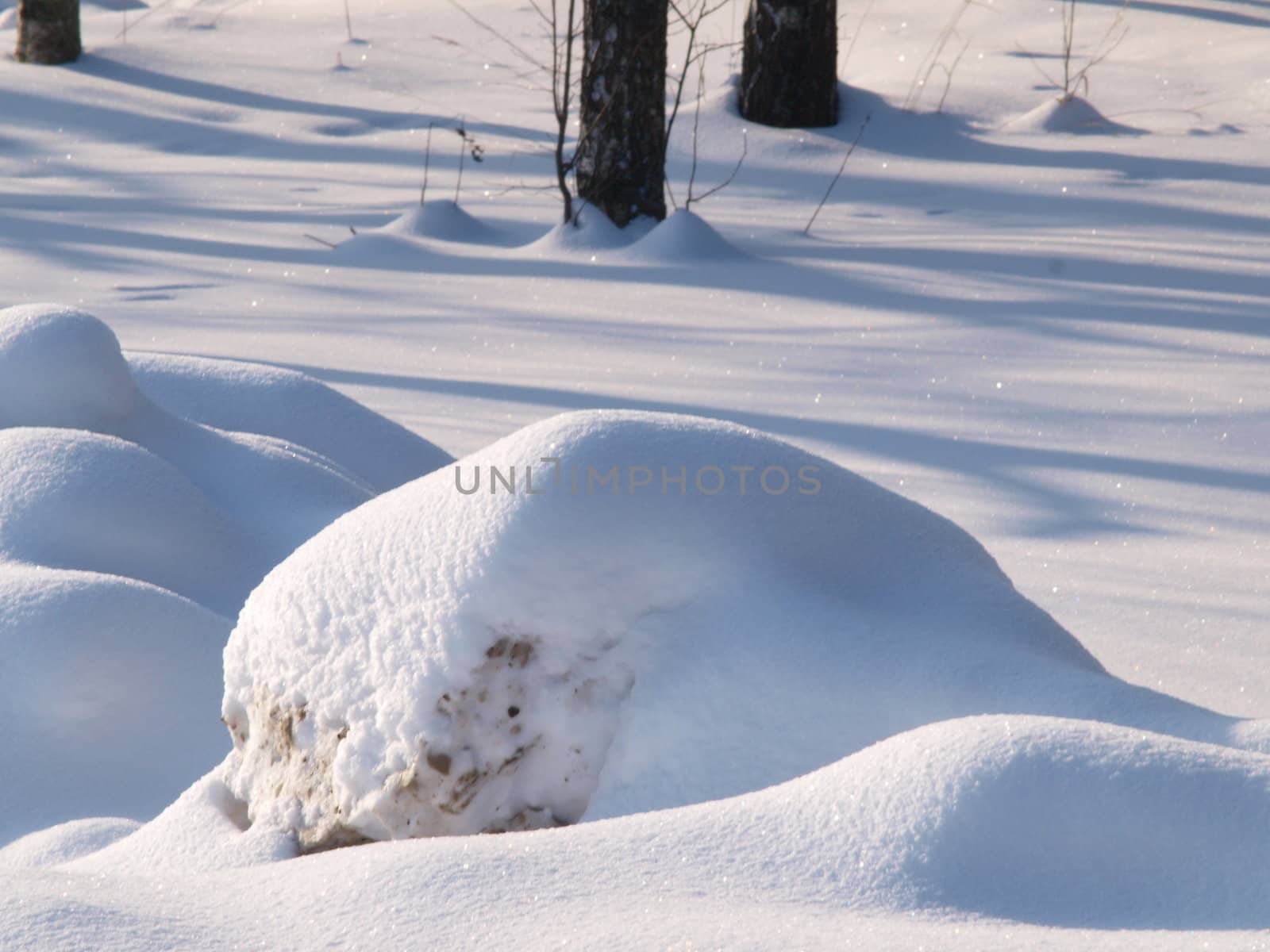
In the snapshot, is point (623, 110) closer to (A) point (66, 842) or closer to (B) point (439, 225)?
(B) point (439, 225)

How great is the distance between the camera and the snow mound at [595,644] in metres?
1.64

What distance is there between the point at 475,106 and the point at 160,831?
6973 mm

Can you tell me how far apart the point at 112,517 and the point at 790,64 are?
17.6 feet

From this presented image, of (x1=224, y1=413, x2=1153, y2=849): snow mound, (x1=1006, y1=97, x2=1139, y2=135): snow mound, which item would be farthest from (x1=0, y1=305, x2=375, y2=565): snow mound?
(x1=1006, y1=97, x2=1139, y2=135): snow mound

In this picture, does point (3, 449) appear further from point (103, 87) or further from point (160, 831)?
point (103, 87)

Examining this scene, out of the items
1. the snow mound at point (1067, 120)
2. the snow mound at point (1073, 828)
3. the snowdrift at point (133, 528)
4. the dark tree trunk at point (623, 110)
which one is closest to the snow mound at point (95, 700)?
the snowdrift at point (133, 528)

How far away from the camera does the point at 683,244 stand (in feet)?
18.3

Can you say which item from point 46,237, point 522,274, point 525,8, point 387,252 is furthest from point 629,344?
Answer: point 525,8

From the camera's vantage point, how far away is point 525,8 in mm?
10672

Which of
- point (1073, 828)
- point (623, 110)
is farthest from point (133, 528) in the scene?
point (623, 110)

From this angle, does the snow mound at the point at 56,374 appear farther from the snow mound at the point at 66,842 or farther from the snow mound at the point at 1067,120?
the snow mound at the point at 1067,120

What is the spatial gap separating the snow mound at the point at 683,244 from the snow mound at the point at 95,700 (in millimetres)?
3472

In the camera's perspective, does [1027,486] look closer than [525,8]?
Yes

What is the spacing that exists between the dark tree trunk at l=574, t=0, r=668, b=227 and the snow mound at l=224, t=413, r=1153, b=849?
417cm
